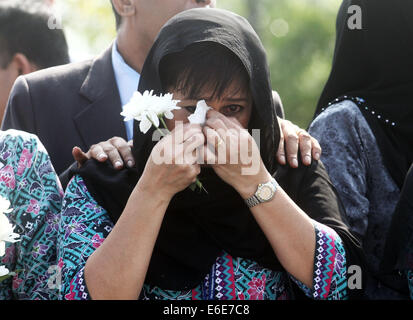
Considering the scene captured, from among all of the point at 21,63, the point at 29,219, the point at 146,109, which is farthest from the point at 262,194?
the point at 21,63

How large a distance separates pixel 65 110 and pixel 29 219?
3.82 feet

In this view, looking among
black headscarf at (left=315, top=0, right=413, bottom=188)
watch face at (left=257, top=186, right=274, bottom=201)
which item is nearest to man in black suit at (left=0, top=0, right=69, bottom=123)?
black headscarf at (left=315, top=0, right=413, bottom=188)

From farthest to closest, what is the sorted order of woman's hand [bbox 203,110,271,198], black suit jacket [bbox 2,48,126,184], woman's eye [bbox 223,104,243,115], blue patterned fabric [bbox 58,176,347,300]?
black suit jacket [bbox 2,48,126,184] → woman's eye [bbox 223,104,243,115] → blue patterned fabric [bbox 58,176,347,300] → woman's hand [bbox 203,110,271,198]

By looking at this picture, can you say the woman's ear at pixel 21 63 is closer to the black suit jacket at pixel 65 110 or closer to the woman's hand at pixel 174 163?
the black suit jacket at pixel 65 110

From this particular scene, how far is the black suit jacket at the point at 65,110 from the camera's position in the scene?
11.8ft

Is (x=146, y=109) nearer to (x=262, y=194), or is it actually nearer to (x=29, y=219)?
(x=262, y=194)

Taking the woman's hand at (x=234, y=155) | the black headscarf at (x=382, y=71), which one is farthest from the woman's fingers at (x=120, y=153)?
the black headscarf at (x=382, y=71)

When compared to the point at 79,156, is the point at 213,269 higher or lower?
lower

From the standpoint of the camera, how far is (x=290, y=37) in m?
25.6

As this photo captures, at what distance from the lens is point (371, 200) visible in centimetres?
306

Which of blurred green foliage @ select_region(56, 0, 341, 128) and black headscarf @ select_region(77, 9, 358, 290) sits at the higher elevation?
black headscarf @ select_region(77, 9, 358, 290)

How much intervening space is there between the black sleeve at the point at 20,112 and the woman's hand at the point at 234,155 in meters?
1.48

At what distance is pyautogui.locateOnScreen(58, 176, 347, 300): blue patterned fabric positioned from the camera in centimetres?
247

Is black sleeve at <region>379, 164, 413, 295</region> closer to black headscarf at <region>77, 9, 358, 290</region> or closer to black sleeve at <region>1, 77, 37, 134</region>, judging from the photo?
black headscarf at <region>77, 9, 358, 290</region>
